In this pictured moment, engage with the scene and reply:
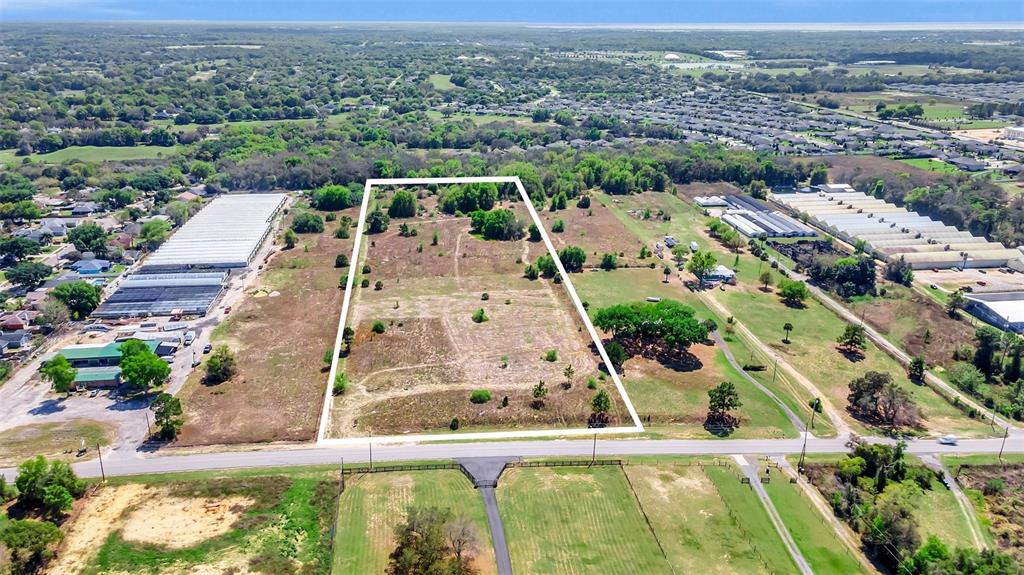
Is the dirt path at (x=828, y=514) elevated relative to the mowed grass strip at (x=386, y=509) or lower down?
lower down

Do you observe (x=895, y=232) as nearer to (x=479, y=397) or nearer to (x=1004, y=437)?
(x=1004, y=437)

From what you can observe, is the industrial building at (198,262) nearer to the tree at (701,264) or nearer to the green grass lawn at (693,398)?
the green grass lawn at (693,398)

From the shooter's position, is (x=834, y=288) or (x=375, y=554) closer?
(x=375, y=554)

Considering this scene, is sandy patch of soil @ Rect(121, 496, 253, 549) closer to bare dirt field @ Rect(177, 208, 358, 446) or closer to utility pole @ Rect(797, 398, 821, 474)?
bare dirt field @ Rect(177, 208, 358, 446)

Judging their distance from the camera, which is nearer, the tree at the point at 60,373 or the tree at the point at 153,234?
the tree at the point at 60,373

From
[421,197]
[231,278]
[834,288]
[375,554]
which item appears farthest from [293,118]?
[375,554]

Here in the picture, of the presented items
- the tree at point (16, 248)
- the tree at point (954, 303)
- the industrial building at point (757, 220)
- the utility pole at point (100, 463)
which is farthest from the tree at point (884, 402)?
the tree at point (16, 248)

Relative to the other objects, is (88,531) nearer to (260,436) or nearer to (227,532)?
(227,532)

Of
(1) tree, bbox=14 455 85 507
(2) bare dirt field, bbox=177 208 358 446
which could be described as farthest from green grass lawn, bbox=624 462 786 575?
(1) tree, bbox=14 455 85 507
